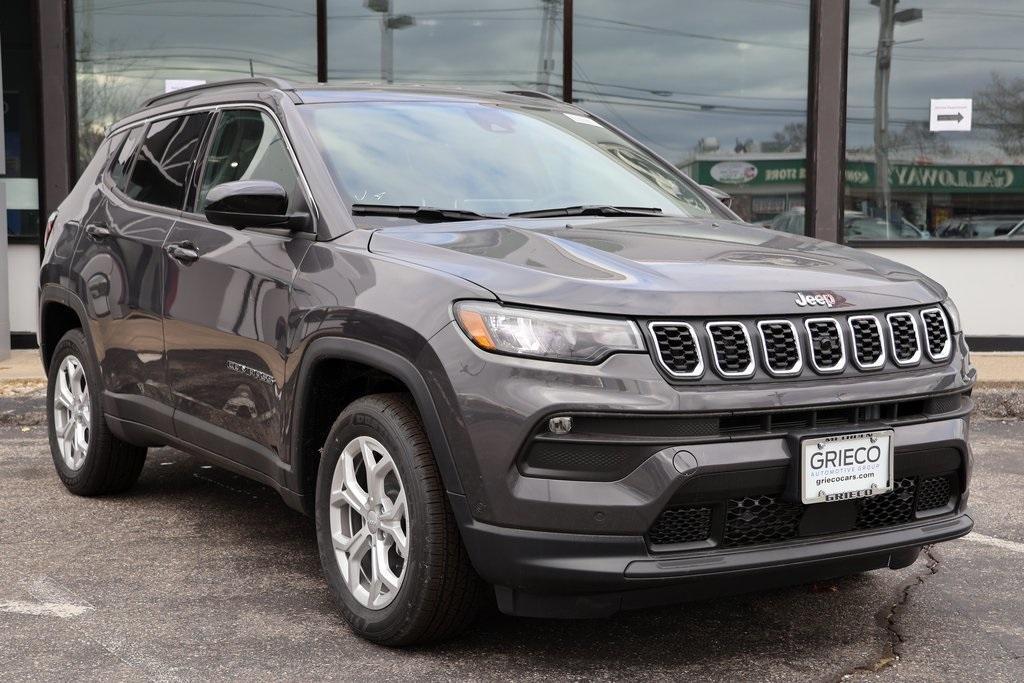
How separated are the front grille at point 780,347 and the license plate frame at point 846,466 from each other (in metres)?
0.19

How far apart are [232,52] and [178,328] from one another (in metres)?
6.72

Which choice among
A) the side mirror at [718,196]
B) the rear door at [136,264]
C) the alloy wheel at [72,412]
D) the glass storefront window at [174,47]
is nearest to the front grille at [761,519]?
the side mirror at [718,196]

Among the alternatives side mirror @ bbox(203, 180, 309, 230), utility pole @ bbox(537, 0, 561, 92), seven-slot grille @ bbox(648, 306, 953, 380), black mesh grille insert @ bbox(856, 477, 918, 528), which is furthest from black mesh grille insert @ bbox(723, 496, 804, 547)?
utility pole @ bbox(537, 0, 561, 92)

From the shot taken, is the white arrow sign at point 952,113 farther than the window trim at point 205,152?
Yes

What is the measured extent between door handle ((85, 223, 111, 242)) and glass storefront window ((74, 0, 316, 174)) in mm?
5469

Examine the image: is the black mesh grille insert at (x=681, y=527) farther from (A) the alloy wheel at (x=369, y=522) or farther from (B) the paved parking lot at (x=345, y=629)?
(A) the alloy wheel at (x=369, y=522)

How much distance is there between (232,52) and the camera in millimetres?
10797

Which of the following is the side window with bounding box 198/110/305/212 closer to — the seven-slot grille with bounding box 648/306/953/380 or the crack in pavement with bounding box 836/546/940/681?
the seven-slot grille with bounding box 648/306/953/380

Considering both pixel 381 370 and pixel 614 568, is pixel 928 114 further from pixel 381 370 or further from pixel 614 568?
pixel 614 568

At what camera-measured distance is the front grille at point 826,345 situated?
3352mm

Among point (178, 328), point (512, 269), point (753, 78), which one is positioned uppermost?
point (753, 78)

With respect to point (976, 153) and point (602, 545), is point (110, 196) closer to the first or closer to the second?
point (602, 545)

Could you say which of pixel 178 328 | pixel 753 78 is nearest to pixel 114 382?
pixel 178 328

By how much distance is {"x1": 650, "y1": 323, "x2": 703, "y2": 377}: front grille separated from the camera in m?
3.20
